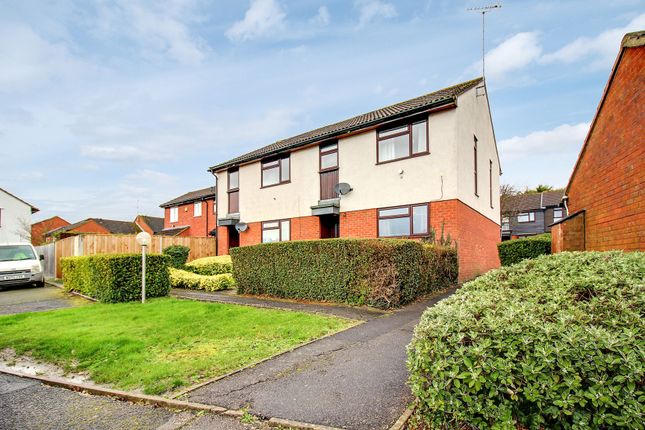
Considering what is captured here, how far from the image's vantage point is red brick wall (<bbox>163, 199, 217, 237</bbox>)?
26.8 metres

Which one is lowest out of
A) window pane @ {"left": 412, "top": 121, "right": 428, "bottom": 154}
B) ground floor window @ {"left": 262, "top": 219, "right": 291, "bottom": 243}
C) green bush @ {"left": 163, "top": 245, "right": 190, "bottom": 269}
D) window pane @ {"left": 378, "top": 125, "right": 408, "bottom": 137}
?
green bush @ {"left": 163, "top": 245, "right": 190, "bottom": 269}

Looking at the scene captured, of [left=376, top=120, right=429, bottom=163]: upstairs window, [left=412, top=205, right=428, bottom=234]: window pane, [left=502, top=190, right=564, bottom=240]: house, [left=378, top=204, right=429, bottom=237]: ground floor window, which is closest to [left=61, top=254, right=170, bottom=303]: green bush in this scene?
[left=378, top=204, right=429, bottom=237]: ground floor window

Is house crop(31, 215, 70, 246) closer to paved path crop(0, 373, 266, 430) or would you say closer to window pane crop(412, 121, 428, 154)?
window pane crop(412, 121, 428, 154)

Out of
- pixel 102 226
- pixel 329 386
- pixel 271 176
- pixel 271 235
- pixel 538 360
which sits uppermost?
pixel 271 176

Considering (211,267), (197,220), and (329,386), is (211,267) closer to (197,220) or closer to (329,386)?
(329,386)

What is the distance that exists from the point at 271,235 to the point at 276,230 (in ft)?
1.46

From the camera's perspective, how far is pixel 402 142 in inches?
518

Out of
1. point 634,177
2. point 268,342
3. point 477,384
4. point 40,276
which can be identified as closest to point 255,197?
point 40,276

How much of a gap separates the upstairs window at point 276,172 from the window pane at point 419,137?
254 inches

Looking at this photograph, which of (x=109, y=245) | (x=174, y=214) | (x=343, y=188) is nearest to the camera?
(x=343, y=188)

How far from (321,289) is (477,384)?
21.6 feet

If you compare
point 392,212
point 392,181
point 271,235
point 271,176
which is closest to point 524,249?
point 392,212

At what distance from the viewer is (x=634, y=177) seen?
5.08 meters

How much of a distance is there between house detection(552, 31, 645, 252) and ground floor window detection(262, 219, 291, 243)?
1121cm
